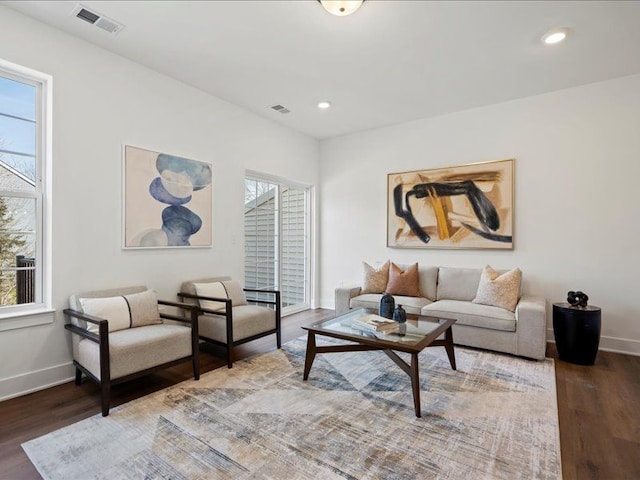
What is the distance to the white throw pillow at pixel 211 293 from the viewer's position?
11.5 feet

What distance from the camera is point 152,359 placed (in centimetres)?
254

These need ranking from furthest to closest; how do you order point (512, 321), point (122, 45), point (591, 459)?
point (512, 321), point (122, 45), point (591, 459)

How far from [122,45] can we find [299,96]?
1.86 meters

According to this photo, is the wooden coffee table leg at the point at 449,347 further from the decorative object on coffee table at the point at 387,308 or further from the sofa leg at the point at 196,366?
the sofa leg at the point at 196,366

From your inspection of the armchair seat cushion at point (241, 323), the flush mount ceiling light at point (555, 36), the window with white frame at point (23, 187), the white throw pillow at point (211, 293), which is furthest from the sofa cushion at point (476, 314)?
the window with white frame at point (23, 187)

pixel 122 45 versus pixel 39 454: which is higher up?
pixel 122 45

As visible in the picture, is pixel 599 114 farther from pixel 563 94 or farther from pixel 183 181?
pixel 183 181

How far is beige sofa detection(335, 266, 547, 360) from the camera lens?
3.24 m

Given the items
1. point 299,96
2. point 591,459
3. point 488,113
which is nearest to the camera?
point 591,459

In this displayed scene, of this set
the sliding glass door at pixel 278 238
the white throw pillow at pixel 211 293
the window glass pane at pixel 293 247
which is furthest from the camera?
the window glass pane at pixel 293 247

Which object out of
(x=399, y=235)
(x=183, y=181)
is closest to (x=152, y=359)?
(x=183, y=181)

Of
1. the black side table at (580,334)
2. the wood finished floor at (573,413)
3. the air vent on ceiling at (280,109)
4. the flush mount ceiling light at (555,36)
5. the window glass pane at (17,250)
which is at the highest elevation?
the air vent on ceiling at (280,109)

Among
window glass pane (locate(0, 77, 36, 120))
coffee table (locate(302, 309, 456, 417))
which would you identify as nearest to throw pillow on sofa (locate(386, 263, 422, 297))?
coffee table (locate(302, 309, 456, 417))

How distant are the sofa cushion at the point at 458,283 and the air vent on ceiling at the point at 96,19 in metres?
4.27
